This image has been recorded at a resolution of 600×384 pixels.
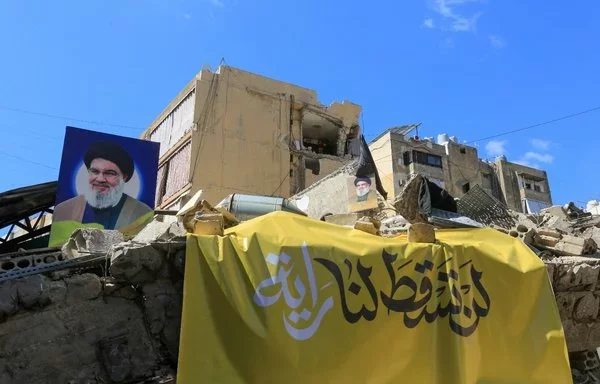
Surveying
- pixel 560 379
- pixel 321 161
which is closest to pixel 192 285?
pixel 560 379

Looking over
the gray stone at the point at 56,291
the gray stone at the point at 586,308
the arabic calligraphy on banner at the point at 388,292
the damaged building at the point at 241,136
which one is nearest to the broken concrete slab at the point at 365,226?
the arabic calligraphy on banner at the point at 388,292

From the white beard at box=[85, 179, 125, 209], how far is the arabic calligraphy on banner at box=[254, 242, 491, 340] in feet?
36.4

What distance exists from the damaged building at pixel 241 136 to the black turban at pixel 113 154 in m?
3.91

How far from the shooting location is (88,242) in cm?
620

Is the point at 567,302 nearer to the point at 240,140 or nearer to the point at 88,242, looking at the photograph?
the point at 88,242

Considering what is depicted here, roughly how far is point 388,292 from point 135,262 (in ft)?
8.97

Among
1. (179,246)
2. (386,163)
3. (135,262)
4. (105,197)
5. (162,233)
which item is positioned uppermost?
(386,163)

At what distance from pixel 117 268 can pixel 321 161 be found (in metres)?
18.3

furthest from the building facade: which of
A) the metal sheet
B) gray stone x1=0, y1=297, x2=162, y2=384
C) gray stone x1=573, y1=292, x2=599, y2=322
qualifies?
gray stone x1=0, y1=297, x2=162, y2=384

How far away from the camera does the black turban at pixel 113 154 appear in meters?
15.9

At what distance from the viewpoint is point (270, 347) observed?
537 cm

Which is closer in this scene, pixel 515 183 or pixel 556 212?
pixel 556 212

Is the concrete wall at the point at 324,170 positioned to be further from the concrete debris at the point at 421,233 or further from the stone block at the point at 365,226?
the concrete debris at the point at 421,233

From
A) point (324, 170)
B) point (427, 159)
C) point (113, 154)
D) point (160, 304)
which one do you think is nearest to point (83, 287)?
point (160, 304)
